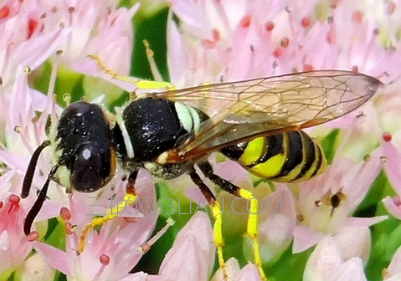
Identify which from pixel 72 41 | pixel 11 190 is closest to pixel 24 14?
pixel 72 41

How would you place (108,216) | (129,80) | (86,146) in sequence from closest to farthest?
(86,146), (108,216), (129,80)

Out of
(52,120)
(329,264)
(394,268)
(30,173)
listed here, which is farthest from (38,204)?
(394,268)

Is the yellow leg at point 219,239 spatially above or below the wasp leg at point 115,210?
below

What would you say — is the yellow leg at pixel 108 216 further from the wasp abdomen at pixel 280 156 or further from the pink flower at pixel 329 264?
the pink flower at pixel 329 264

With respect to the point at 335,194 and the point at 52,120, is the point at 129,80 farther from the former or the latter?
the point at 335,194

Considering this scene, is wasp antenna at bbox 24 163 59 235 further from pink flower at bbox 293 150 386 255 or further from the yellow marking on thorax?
pink flower at bbox 293 150 386 255

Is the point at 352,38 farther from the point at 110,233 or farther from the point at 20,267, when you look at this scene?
the point at 20,267

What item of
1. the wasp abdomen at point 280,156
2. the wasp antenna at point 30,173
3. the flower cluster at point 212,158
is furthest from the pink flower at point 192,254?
the wasp antenna at point 30,173
